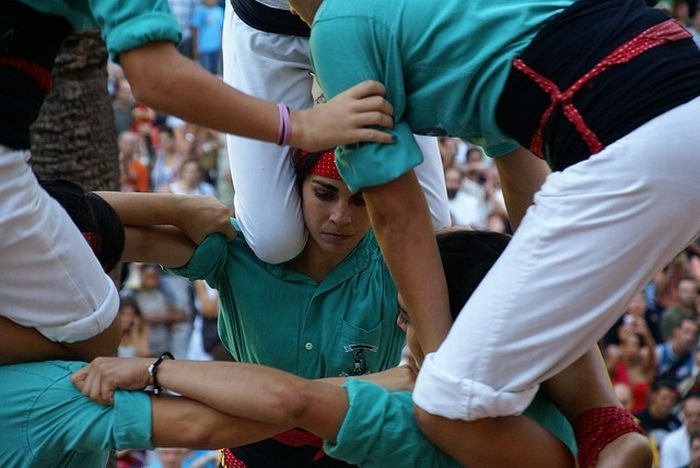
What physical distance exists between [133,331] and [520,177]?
581 centimetres

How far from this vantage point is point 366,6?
3.07 meters

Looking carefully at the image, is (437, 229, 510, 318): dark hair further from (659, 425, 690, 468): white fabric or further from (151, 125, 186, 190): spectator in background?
(151, 125, 186, 190): spectator in background

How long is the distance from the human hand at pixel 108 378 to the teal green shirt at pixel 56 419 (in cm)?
2

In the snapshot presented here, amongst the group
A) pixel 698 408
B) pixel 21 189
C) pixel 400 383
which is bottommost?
pixel 698 408

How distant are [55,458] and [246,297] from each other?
3.35 ft

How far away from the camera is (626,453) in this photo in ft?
10.4

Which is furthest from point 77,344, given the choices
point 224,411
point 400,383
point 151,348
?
point 151,348

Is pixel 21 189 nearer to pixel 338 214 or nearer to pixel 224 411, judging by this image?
pixel 224 411

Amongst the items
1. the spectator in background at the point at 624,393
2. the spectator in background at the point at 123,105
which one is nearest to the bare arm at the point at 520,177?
the spectator in background at the point at 624,393

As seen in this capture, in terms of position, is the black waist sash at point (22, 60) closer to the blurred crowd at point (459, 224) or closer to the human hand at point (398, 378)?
the human hand at point (398, 378)

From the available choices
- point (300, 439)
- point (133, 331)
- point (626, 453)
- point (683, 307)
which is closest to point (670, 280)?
point (683, 307)

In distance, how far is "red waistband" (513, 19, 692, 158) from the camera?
9.66 feet

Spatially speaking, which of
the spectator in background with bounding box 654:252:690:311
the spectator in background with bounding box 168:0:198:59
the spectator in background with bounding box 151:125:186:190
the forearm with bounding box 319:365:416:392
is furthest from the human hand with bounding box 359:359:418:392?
the spectator in background with bounding box 168:0:198:59

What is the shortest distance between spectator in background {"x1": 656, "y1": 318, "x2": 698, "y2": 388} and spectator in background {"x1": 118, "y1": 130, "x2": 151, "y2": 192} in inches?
167
